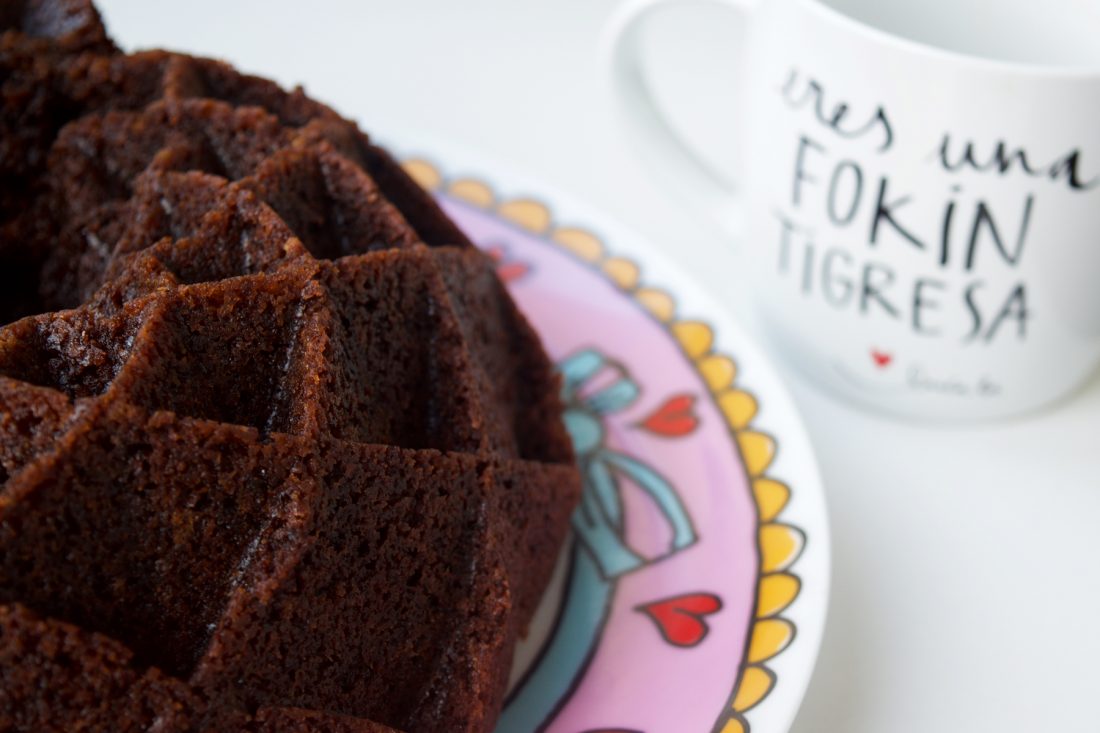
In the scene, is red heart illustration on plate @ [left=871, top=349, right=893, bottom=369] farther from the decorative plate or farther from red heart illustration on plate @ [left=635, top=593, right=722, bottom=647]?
red heart illustration on plate @ [left=635, top=593, right=722, bottom=647]

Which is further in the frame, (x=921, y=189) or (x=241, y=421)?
(x=921, y=189)

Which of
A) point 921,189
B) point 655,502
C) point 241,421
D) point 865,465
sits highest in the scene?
point 921,189

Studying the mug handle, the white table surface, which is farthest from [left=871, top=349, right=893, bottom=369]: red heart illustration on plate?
Result: the mug handle

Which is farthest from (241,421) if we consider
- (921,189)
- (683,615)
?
(921,189)

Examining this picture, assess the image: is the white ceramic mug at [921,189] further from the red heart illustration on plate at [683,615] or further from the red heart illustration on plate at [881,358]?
the red heart illustration on plate at [683,615]

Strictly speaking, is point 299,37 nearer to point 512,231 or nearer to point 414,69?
point 414,69

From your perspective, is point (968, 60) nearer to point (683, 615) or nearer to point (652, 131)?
point (652, 131)

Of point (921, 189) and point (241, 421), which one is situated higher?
point (921, 189)
